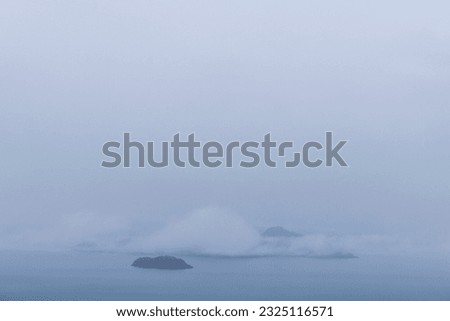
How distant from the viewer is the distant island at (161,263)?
13.3 m

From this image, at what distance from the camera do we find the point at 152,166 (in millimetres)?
13398

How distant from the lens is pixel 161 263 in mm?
13344

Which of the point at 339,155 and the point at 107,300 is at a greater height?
the point at 339,155

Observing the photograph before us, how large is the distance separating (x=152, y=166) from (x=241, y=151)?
1.04m

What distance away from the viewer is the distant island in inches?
525
